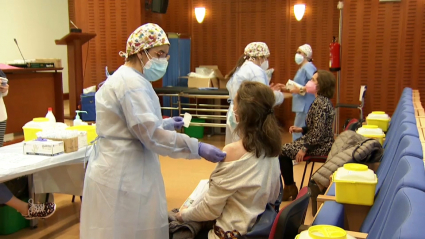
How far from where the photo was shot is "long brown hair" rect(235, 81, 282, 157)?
1.89 m

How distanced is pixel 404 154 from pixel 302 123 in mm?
3631

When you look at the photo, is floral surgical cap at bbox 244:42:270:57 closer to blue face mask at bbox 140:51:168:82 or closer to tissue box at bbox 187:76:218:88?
blue face mask at bbox 140:51:168:82

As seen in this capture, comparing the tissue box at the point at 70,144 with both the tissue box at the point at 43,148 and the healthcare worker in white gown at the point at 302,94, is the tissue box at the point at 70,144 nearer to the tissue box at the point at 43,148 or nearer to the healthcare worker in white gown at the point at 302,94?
the tissue box at the point at 43,148

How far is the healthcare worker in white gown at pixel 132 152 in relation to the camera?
1902 mm

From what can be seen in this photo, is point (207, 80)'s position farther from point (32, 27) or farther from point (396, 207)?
point (396, 207)

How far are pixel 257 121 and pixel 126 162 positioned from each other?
2.11ft

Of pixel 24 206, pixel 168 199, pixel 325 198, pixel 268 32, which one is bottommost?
pixel 168 199

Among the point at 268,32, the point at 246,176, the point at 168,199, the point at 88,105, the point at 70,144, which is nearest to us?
the point at 246,176

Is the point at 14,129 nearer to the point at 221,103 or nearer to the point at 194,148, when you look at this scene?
the point at 221,103

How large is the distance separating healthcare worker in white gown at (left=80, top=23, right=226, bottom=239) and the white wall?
840 centimetres

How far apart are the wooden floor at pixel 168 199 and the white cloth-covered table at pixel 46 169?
0.98ft

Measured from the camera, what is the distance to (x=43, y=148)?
2672mm

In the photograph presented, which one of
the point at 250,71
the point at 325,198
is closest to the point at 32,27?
the point at 250,71

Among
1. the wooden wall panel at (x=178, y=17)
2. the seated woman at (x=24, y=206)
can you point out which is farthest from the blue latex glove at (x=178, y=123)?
the wooden wall panel at (x=178, y=17)
